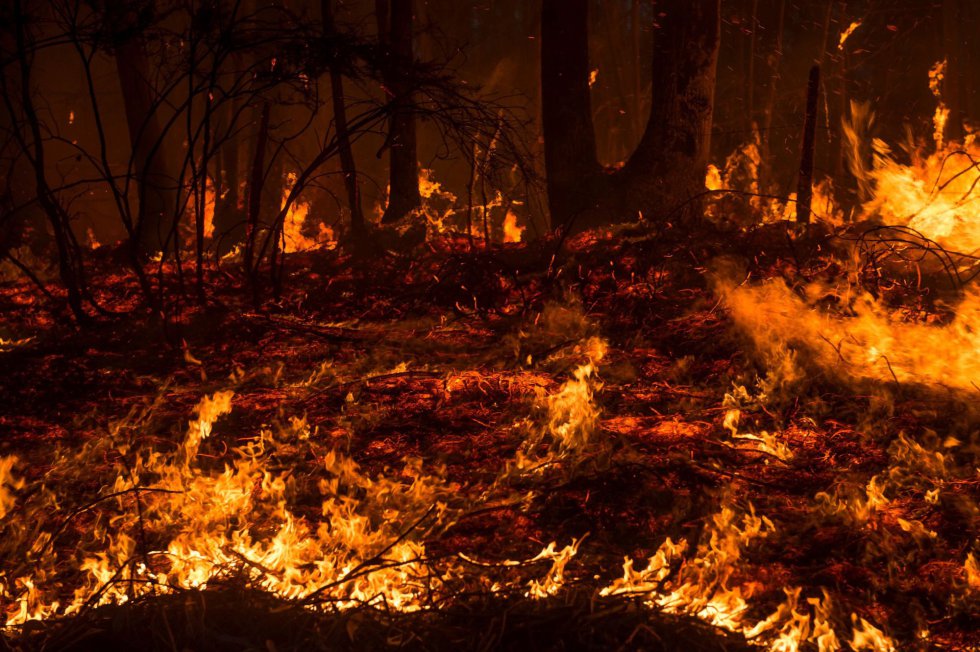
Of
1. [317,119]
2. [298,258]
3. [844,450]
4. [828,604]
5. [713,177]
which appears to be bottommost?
[828,604]

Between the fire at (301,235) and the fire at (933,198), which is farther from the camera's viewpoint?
the fire at (301,235)

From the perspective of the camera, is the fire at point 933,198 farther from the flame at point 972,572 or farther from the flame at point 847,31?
the flame at point 847,31

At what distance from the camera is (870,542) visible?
10.9 ft

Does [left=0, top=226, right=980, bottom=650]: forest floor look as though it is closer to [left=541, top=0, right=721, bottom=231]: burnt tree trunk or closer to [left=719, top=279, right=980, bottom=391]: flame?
[left=719, top=279, right=980, bottom=391]: flame

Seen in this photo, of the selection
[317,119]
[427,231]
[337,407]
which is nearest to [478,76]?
[317,119]

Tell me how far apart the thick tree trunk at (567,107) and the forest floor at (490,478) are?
158 cm

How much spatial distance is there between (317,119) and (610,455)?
952 inches

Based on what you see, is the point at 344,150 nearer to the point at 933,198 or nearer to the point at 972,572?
the point at 933,198

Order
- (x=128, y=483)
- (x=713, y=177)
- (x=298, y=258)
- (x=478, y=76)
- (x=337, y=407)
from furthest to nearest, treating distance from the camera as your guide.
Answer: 1. (x=478, y=76)
2. (x=713, y=177)
3. (x=298, y=258)
4. (x=337, y=407)
5. (x=128, y=483)

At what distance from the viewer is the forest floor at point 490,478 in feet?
9.00

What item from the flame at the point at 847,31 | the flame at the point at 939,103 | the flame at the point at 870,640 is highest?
the flame at the point at 847,31

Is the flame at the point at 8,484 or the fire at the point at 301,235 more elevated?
the fire at the point at 301,235

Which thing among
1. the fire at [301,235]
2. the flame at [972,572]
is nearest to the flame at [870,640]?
the flame at [972,572]

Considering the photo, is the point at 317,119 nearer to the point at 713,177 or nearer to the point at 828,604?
the point at 713,177
